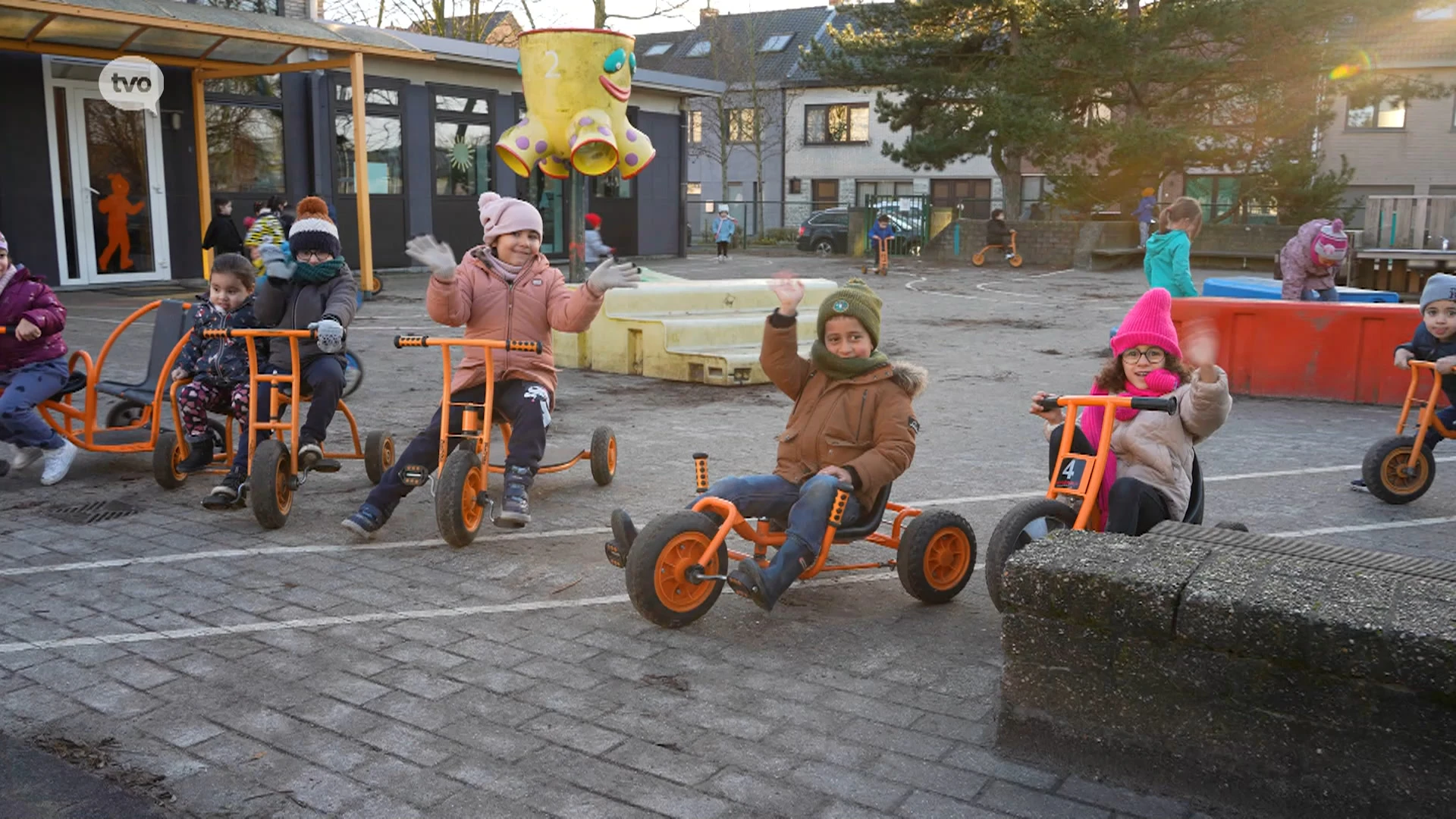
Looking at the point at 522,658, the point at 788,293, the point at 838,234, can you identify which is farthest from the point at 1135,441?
the point at 838,234

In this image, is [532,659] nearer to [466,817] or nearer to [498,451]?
[466,817]

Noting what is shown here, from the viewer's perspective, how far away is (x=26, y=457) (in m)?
7.50

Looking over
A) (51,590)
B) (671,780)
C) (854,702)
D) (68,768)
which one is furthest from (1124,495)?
(51,590)

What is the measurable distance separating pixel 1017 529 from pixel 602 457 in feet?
10.6

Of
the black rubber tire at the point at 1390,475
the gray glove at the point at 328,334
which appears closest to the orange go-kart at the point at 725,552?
the gray glove at the point at 328,334

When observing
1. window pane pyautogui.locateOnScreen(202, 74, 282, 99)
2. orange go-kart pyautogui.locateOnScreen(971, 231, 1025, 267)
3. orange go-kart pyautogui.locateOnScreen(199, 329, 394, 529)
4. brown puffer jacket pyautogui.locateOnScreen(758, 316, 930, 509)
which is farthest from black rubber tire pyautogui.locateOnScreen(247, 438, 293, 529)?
orange go-kart pyautogui.locateOnScreen(971, 231, 1025, 267)

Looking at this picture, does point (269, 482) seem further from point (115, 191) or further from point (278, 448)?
point (115, 191)

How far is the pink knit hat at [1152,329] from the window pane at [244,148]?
64.7ft

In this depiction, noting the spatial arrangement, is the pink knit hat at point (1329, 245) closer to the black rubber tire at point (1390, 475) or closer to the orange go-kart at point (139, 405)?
the black rubber tire at point (1390, 475)

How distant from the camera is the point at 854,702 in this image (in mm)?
4172

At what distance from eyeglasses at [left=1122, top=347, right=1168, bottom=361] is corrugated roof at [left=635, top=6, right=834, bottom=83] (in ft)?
165

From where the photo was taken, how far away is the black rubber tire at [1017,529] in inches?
185

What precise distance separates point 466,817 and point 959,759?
1.44m

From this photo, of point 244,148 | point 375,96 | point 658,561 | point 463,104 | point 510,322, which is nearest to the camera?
point 658,561
